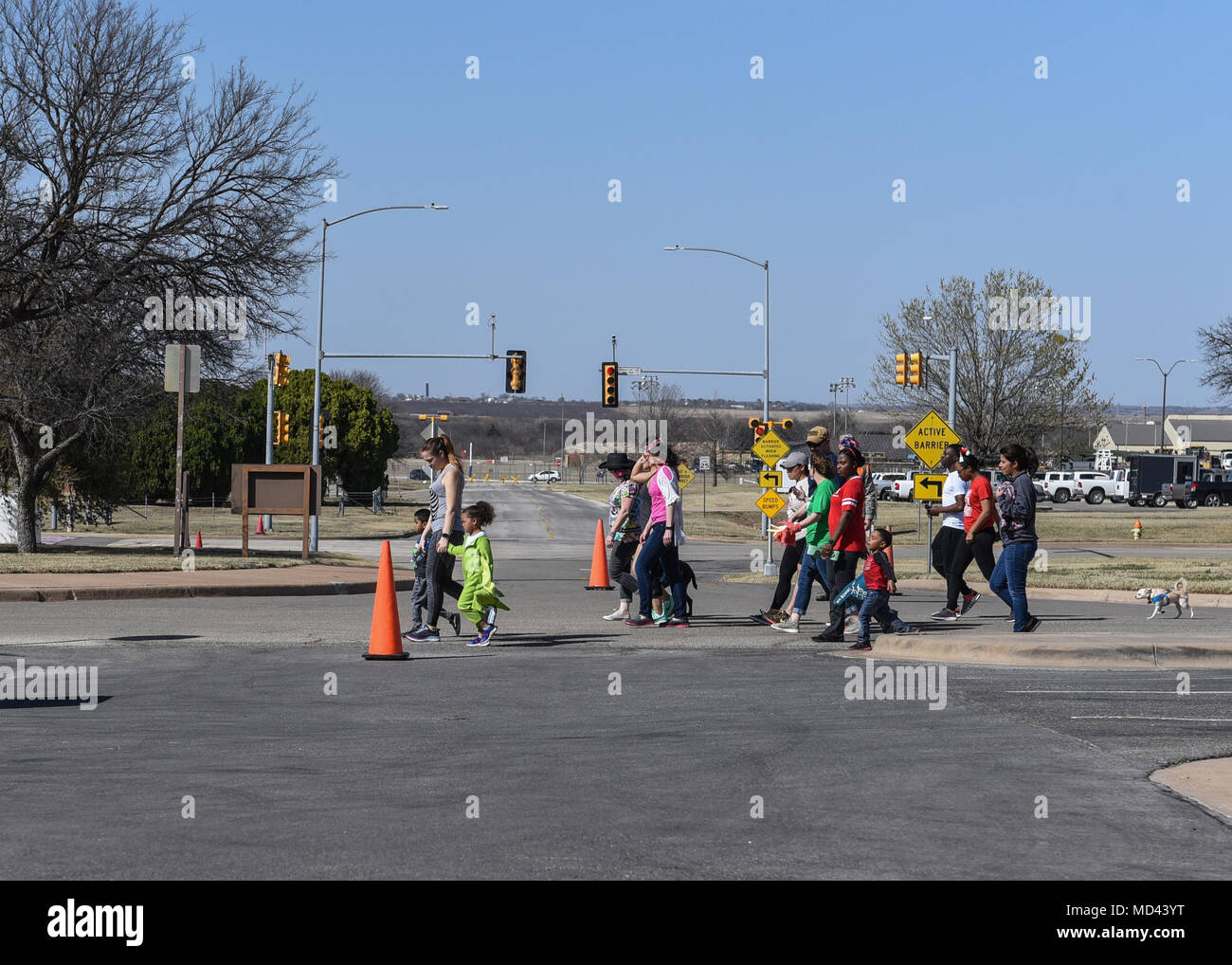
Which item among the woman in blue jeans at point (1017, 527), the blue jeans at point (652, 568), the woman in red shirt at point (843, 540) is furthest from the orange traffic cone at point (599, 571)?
the woman in blue jeans at point (1017, 527)

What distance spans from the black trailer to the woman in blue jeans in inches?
2425

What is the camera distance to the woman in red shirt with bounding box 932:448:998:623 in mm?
17156

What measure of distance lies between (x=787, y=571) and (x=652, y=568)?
1.54 meters

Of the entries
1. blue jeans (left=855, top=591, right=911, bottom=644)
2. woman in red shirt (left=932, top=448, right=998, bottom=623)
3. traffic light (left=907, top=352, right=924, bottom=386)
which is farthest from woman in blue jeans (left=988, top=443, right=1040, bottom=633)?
traffic light (left=907, top=352, right=924, bottom=386)

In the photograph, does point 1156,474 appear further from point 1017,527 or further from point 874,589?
point 874,589

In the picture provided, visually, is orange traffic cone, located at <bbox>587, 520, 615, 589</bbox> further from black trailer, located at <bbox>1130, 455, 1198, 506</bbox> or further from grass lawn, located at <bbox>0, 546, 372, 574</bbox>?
→ black trailer, located at <bbox>1130, 455, 1198, 506</bbox>

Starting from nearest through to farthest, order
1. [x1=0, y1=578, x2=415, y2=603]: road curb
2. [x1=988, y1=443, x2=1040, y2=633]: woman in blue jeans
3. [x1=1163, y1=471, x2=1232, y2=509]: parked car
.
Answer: [x1=988, y1=443, x2=1040, y2=633]: woman in blue jeans
[x1=0, y1=578, x2=415, y2=603]: road curb
[x1=1163, y1=471, x2=1232, y2=509]: parked car

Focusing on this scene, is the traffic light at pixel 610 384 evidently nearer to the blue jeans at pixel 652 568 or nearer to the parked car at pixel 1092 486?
the blue jeans at pixel 652 568

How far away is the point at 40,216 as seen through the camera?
25.8m

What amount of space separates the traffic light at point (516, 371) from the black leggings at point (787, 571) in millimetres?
29539

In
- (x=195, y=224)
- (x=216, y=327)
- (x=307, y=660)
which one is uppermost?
(x=195, y=224)
